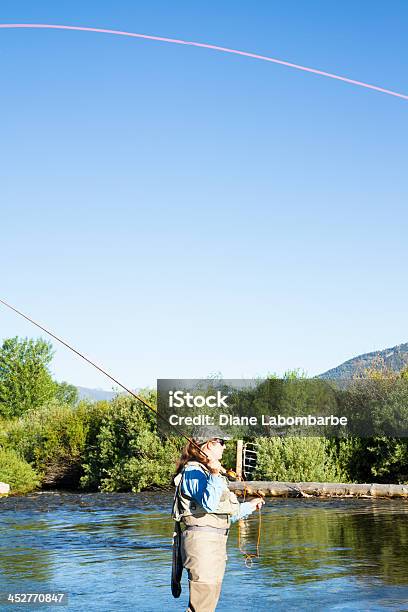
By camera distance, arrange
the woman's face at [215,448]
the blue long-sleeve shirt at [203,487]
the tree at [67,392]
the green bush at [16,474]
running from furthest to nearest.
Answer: the tree at [67,392] → the green bush at [16,474] → the woman's face at [215,448] → the blue long-sleeve shirt at [203,487]

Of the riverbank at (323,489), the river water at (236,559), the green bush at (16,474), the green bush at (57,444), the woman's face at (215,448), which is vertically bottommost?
the river water at (236,559)

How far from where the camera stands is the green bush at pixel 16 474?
32906 millimetres

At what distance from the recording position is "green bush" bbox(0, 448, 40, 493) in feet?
108

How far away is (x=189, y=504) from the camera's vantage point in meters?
6.95

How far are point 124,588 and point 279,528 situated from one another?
7.94 metres

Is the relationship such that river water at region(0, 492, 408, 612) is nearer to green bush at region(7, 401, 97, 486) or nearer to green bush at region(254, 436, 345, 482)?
green bush at region(254, 436, 345, 482)

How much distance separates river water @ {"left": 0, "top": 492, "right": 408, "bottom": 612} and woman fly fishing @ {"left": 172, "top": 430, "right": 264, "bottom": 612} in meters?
3.07

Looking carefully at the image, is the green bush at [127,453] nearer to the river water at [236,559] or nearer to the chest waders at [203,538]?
the river water at [236,559]

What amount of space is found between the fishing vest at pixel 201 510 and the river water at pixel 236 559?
10.7 feet

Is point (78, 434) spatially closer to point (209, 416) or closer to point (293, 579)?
point (209, 416)

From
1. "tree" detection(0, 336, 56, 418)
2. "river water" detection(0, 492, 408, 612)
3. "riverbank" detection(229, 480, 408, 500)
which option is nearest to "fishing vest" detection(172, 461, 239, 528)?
"river water" detection(0, 492, 408, 612)

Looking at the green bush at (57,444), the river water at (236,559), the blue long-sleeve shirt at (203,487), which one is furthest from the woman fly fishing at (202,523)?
the green bush at (57,444)

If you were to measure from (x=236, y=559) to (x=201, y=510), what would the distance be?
7.37 m

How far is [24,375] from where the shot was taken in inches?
3280
